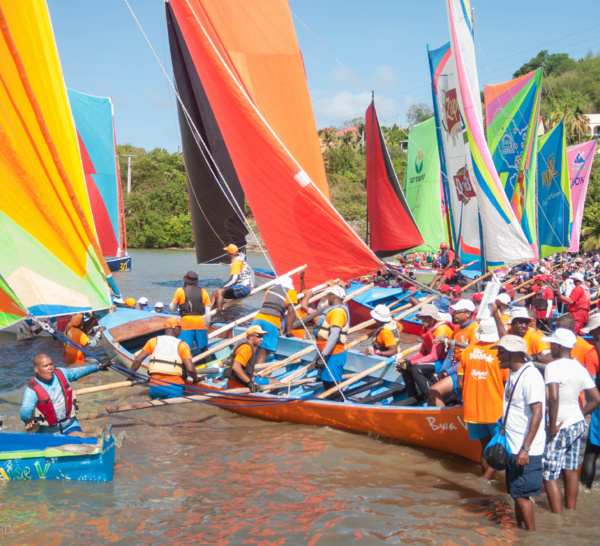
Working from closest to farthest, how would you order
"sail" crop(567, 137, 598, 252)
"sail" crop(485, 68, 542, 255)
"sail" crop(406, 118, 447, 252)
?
"sail" crop(485, 68, 542, 255) → "sail" crop(567, 137, 598, 252) → "sail" crop(406, 118, 447, 252)

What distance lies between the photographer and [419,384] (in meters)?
7.68

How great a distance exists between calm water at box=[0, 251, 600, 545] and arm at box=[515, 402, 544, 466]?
3.15 ft

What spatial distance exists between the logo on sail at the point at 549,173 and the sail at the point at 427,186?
182 inches

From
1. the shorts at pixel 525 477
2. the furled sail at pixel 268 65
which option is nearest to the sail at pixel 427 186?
the furled sail at pixel 268 65

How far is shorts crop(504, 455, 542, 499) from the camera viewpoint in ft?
16.0

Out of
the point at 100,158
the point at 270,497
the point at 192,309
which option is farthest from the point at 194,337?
the point at 100,158

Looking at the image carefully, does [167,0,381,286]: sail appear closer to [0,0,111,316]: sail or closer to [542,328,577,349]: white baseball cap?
[0,0,111,316]: sail

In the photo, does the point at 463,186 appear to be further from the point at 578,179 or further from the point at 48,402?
the point at 578,179

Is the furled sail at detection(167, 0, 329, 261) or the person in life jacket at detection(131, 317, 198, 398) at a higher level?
the furled sail at detection(167, 0, 329, 261)

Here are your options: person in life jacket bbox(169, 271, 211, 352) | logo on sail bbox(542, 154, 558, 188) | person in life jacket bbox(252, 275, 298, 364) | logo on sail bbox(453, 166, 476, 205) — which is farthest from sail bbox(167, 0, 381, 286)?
logo on sail bbox(542, 154, 558, 188)

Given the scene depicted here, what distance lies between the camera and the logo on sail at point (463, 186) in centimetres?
1523

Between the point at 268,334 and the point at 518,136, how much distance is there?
14.5m

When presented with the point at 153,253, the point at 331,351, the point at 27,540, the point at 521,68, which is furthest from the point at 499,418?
the point at 521,68

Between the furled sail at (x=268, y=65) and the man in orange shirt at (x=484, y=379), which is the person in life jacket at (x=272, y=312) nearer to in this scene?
the furled sail at (x=268, y=65)
